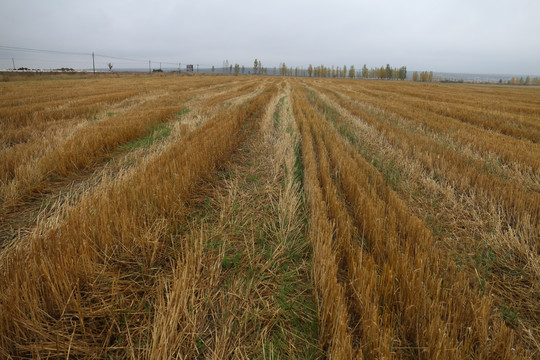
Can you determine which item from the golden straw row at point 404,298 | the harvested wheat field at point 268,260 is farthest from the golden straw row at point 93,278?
the golden straw row at point 404,298

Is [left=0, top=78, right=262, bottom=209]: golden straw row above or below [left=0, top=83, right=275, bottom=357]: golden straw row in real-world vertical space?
above

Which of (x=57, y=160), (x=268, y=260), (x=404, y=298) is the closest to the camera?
(x=404, y=298)

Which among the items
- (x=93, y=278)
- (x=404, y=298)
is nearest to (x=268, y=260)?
(x=404, y=298)

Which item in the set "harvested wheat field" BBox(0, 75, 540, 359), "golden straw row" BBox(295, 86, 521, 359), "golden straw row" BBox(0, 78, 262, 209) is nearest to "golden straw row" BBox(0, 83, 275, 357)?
"harvested wheat field" BBox(0, 75, 540, 359)

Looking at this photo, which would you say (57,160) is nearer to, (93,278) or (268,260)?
(93,278)

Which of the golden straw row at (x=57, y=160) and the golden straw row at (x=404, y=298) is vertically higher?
the golden straw row at (x=57, y=160)

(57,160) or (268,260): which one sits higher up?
(57,160)

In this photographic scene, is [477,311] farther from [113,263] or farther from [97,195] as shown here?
[97,195]

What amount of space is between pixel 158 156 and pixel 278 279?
140 inches

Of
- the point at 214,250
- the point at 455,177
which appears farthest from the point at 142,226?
the point at 455,177

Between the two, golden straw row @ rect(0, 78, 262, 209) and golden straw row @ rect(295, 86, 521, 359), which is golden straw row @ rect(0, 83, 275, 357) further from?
golden straw row @ rect(0, 78, 262, 209)

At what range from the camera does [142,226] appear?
2.45 meters

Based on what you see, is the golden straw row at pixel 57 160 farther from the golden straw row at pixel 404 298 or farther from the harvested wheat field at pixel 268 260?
the golden straw row at pixel 404 298

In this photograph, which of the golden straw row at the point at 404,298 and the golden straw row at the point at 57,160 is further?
the golden straw row at the point at 57,160
